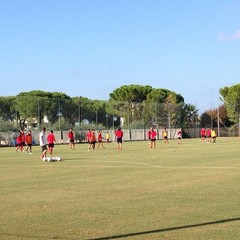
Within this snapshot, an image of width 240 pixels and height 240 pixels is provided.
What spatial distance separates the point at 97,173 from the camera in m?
20.7

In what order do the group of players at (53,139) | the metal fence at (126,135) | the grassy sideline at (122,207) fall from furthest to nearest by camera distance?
the metal fence at (126,135) → the group of players at (53,139) → the grassy sideline at (122,207)

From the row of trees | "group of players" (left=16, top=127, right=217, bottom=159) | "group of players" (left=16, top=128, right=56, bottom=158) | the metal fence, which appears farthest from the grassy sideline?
the row of trees

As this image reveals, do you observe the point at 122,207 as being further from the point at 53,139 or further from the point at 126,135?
the point at 126,135

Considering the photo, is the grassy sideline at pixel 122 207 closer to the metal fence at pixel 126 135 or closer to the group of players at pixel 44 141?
the group of players at pixel 44 141

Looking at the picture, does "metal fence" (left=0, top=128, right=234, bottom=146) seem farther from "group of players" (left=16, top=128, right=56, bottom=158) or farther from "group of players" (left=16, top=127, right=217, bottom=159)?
"group of players" (left=16, top=128, right=56, bottom=158)

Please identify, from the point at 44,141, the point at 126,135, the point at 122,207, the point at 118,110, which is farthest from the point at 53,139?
the point at 118,110

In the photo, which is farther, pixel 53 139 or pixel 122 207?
pixel 53 139

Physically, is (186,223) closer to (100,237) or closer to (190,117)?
(100,237)

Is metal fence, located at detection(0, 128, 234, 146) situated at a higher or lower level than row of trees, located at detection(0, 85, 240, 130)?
lower

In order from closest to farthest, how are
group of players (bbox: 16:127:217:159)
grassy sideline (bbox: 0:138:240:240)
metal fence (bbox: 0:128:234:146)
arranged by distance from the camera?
1. grassy sideline (bbox: 0:138:240:240)
2. group of players (bbox: 16:127:217:159)
3. metal fence (bbox: 0:128:234:146)

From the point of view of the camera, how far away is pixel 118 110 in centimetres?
8456

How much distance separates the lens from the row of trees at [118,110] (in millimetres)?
72000

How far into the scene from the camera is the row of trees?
72.0 m

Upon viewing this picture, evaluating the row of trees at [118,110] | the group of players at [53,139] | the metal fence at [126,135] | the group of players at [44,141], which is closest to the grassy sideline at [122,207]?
the group of players at [44,141]
